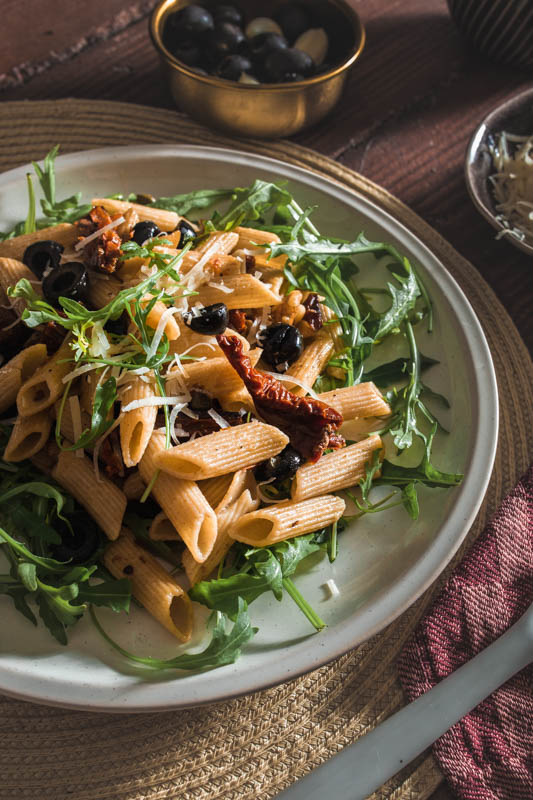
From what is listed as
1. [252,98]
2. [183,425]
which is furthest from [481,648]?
[252,98]

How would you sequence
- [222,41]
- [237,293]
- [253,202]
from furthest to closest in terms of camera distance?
[222,41], [253,202], [237,293]

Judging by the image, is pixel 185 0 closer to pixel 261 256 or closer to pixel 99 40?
pixel 99 40

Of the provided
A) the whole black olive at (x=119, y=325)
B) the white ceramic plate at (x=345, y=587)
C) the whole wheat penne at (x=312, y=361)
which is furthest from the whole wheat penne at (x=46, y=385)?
the whole wheat penne at (x=312, y=361)

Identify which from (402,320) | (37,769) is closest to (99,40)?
(402,320)

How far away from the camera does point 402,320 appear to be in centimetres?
231

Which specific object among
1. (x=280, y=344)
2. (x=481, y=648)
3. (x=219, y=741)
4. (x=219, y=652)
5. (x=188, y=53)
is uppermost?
(x=188, y=53)

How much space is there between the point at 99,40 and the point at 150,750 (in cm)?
324

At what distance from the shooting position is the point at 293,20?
3270mm

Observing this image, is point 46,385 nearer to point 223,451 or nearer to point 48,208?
point 223,451

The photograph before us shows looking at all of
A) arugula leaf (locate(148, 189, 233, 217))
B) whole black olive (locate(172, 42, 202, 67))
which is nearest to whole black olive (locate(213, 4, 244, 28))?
whole black olive (locate(172, 42, 202, 67))

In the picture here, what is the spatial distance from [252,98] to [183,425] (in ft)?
5.10

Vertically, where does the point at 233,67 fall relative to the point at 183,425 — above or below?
above

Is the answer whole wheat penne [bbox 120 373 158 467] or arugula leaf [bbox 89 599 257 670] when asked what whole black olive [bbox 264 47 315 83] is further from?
arugula leaf [bbox 89 599 257 670]

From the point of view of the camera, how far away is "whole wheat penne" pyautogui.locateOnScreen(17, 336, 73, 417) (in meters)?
1.89
